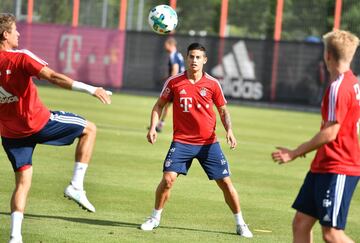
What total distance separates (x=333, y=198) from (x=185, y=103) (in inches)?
139

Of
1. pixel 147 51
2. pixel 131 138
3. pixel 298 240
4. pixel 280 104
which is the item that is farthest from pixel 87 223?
pixel 147 51

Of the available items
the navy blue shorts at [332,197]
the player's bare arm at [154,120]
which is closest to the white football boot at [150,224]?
the player's bare arm at [154,120]

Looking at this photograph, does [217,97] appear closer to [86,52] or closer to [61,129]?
[61,129]

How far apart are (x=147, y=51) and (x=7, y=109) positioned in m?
26.8

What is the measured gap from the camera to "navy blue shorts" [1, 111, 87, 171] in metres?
9.13

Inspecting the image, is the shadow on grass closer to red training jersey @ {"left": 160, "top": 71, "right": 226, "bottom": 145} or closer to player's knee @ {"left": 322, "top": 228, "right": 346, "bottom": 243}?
red training jersey @ {"left": 160, "top": 71, "right": 226, "bottom": 145}

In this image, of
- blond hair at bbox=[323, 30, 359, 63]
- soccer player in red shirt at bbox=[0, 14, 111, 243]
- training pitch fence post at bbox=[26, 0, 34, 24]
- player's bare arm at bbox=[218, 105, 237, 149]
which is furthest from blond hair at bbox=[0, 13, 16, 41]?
training pitch fence post at bbox=[26, 0, 34, 24]

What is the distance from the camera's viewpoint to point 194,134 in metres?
10.3

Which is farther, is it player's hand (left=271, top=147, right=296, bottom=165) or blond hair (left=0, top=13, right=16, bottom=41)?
blond hair (left=0, top=13, right=16, bottom=41)

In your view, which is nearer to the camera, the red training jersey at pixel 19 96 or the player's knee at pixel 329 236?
the player's knee at pixel 329 236

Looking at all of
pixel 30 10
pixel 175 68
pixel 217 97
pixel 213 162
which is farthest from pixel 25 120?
pixel 30 10

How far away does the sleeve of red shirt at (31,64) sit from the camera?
873cm

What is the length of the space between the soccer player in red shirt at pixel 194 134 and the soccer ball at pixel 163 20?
212 centimetres

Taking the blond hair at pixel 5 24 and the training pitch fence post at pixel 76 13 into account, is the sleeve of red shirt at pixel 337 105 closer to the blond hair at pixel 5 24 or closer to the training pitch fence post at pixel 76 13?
the blond hair at pixel 5 24
